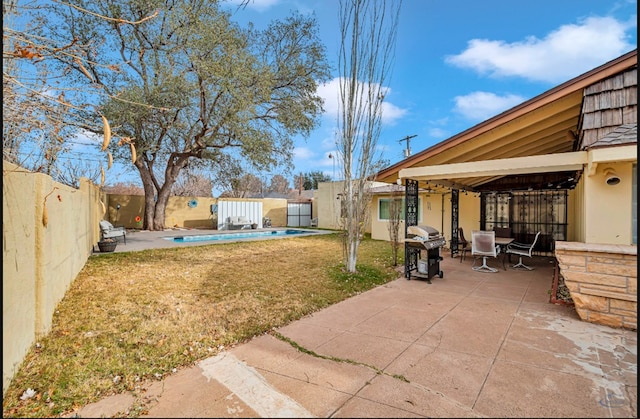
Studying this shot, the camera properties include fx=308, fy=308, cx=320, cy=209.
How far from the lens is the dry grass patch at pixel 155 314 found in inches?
110

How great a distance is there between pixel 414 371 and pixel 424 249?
4.21 meters

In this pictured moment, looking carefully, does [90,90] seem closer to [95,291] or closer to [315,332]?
[315,332]

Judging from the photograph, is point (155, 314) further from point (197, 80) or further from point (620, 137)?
point (197, 80)

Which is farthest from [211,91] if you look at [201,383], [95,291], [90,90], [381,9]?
[201,383]

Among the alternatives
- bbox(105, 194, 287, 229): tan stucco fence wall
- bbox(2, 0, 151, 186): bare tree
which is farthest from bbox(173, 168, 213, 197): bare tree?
bbox(2, 0, 151, 186): bare tree

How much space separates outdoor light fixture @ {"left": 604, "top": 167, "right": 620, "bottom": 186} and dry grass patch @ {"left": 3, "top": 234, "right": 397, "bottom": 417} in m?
4.31

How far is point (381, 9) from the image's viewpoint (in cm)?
681

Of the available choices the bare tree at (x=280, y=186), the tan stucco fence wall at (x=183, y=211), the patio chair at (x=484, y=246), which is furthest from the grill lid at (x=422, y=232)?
the bare tree at (x=280, y=186)

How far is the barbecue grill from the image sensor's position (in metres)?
6.84

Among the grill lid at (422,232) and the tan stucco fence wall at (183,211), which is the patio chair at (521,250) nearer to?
the grill lid at (422,232)

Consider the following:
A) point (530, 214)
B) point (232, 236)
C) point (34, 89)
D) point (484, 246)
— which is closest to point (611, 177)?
point (484, 246)

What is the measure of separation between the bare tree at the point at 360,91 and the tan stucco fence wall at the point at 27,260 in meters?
5.38

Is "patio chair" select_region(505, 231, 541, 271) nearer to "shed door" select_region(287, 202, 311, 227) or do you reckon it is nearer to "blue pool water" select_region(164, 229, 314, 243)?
"blue pool water" select_region(164, 229, 314, 243)

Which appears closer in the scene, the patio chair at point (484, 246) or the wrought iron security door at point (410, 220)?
the wrought iron security door at point (410, 220)
